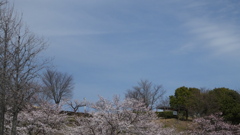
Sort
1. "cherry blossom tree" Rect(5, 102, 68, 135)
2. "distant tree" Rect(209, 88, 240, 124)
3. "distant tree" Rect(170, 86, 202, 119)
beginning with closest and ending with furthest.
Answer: "cherry blossom tree" Rect(5, 102, 68, 135), "distant tree" Rect(209, 88, 240, 124), "distant tree" Rect(170, 86, 202, 119)

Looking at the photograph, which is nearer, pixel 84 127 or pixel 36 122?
pixel 84 127

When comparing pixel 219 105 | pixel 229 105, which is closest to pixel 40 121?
pixel 219 105

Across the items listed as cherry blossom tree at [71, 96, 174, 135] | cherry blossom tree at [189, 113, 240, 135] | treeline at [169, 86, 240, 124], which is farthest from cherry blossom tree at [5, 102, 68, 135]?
treeline at [169, 86, 240, 124]

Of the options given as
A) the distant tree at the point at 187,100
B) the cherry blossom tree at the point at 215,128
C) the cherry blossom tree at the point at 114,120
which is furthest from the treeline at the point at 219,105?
the cherry blossom tree at the point at 114,120

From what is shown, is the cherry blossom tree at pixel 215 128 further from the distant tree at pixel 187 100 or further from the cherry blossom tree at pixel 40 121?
the cherry blossom tree at pixel 40 121

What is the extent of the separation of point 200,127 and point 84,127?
1940cm

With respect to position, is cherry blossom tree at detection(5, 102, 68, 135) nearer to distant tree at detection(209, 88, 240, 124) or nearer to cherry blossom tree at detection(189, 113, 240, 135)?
cherry blossom tree at detection(189, 113, 240, 135)

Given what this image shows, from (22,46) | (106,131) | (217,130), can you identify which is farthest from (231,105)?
(22,46)

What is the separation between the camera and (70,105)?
29078mm

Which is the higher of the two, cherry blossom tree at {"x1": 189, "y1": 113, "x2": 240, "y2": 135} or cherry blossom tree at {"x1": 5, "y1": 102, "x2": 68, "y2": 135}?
cherry blossom tree at {"x1": 5, "y1": 102, "x2": 68, "y2": 135}

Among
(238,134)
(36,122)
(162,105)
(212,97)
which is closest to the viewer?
(36,122)

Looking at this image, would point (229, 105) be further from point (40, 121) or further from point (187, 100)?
point (40, 121)

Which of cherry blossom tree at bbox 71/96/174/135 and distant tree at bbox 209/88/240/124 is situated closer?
cherry blossom tree at bbox 71/96/174/135

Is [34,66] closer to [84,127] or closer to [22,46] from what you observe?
[22,46]
